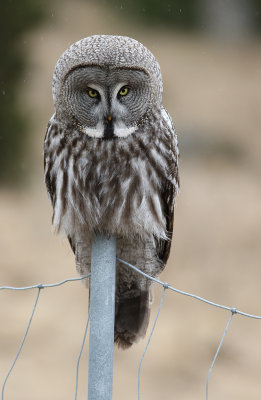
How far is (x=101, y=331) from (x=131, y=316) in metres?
0.67

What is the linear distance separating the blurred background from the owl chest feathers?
2.71 m

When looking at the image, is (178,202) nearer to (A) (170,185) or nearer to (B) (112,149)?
(A) (170,185)

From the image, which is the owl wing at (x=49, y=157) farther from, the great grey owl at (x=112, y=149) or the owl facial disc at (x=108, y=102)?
the owl facial disc at (x=108, y=102)

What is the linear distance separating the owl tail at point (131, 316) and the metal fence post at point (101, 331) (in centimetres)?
60

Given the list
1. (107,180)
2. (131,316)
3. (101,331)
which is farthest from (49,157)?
(101,331)

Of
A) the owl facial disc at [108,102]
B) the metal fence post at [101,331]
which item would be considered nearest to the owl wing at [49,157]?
the owl facial disc at [108,102]

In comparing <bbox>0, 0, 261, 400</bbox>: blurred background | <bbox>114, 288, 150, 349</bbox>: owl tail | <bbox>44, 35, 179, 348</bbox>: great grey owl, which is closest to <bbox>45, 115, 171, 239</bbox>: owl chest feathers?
<bbox>44, 35, 179, 348</bbox>: great grey owl

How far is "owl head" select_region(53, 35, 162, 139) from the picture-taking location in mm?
2076

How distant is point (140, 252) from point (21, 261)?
434 centimetres

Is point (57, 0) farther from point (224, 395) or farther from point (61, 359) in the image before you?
point (224, 395)

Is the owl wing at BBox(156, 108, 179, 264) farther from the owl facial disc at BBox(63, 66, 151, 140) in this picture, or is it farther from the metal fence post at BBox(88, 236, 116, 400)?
the metal fence post at BBox(88, 236, 116, 400)

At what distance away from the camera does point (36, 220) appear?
24.2 ft

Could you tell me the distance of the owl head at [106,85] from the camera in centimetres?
208

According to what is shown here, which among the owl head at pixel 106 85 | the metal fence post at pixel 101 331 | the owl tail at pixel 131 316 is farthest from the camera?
the owl tail at pixel 131 316
